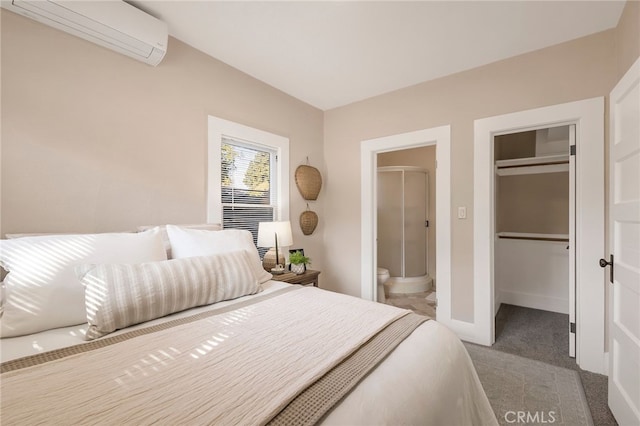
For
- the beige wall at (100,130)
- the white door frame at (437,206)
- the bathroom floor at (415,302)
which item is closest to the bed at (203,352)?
the beige wall at (100,130)

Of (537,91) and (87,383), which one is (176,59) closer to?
(87,383)

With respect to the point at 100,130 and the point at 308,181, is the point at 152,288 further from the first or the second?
the point at 308,181

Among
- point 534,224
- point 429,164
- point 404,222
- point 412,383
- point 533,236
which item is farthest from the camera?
point 429,164

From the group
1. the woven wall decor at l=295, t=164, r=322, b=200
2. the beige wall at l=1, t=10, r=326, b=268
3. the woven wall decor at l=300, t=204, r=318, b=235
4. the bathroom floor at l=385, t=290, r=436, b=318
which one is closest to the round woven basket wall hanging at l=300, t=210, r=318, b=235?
the woven wall decor at l=300, t=204, r=318, b=235

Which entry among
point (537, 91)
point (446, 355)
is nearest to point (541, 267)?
point (537, 91)

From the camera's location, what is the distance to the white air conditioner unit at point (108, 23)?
5.06ft

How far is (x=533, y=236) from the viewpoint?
3533 mm

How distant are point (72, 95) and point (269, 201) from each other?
1.80 meters

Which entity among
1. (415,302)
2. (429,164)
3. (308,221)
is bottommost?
(415,302)

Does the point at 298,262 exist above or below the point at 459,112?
below

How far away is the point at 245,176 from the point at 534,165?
354cm

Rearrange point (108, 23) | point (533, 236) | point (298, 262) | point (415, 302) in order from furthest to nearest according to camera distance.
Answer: point (415, 302) → point (533, 236) → point (298, 262) → point (108, 23)

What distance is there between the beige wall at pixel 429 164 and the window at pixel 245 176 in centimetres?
247

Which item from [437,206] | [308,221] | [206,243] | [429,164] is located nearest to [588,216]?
[437,206]
